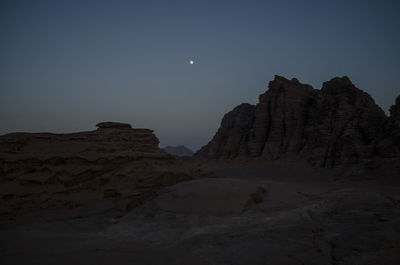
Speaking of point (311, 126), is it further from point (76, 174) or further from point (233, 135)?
point (76, 174)

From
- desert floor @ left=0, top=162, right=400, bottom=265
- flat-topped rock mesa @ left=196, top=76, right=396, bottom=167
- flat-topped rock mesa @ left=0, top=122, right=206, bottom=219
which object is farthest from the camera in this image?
flat-topped rock mesa @ left=196, top=76, right=396, bottom=167

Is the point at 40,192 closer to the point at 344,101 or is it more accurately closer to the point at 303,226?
the point at 303,226

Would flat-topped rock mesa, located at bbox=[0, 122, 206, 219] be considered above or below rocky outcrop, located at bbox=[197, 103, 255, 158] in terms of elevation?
below

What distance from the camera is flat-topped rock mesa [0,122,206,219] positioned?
9539 millimetres

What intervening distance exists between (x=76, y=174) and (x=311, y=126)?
29057 mm

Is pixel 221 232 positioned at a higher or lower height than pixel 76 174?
lower

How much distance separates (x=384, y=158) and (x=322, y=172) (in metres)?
5.16

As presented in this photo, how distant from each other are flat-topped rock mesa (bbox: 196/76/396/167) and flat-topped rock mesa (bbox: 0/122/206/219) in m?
19.7

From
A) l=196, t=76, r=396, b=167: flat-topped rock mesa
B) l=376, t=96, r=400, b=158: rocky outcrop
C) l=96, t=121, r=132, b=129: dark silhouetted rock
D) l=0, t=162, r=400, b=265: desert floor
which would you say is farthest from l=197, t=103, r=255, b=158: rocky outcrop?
l=0, t=162, r=400, b=265: desert floor

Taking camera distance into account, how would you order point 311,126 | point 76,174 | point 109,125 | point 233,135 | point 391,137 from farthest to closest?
point 233,135 → point 311,126 → point 391,137 → point 109,125 → point 76,174

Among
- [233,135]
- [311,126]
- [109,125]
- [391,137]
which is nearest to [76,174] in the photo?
[109,125]

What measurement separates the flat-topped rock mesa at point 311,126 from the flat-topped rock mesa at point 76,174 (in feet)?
64.6

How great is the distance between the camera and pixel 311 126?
3219 centimetres

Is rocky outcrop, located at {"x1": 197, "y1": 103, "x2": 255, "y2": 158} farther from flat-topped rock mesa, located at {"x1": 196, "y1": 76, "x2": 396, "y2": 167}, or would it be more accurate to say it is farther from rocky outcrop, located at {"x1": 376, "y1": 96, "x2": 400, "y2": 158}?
rocky outcrop, located at {"x1": 376, "y1": 96, "x2": 400, "y2": 158}
